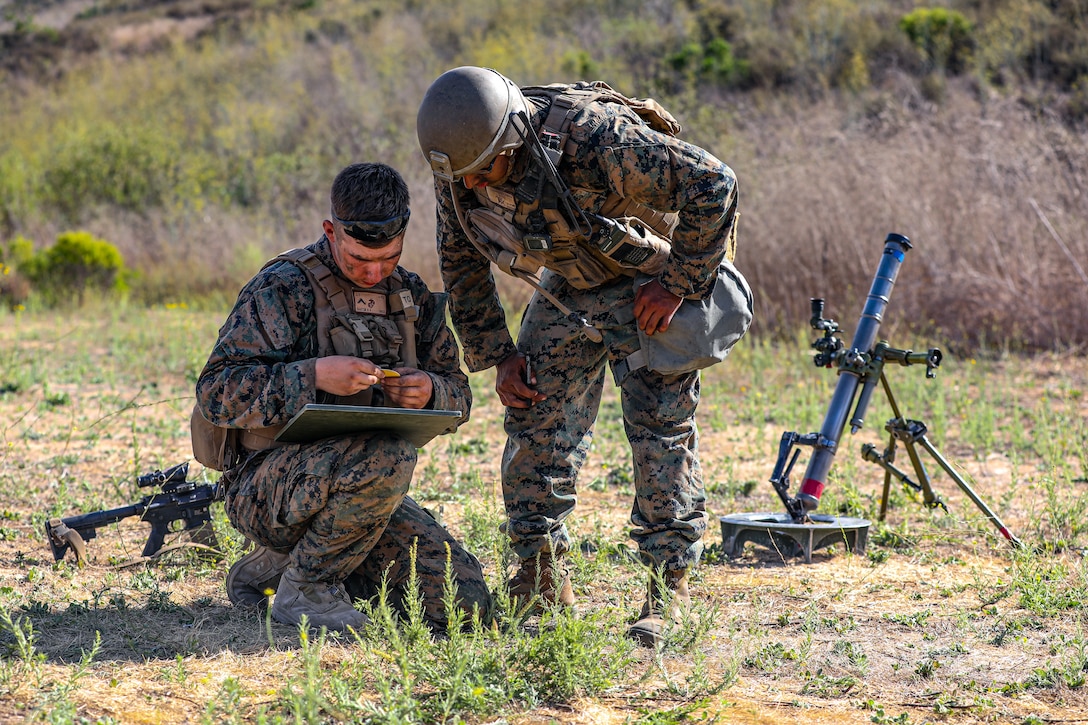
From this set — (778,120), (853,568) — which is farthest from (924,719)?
(778,120)

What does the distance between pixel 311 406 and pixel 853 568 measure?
2575mm

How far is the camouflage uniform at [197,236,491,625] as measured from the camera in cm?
342

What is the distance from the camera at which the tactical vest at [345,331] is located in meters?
3.58

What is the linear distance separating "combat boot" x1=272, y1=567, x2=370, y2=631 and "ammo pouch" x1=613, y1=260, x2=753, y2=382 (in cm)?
118

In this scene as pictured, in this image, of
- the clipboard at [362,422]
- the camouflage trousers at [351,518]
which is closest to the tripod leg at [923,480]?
the camouflage trousers at [351,518]

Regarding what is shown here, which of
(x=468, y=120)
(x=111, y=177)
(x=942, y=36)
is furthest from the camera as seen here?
(x=942, y=36)

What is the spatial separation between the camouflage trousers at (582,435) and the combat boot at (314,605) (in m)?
0.61

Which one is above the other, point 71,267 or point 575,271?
point 575,271

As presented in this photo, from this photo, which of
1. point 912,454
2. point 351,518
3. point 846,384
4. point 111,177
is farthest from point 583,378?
point 111,177

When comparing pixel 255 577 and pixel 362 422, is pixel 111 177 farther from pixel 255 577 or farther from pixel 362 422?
pixel 362 422

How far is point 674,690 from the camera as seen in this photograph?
122 inches

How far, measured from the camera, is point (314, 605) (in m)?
3.57

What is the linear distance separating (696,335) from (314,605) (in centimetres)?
153

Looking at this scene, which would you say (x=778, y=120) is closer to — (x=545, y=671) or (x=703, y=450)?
(x=703, y=450)
